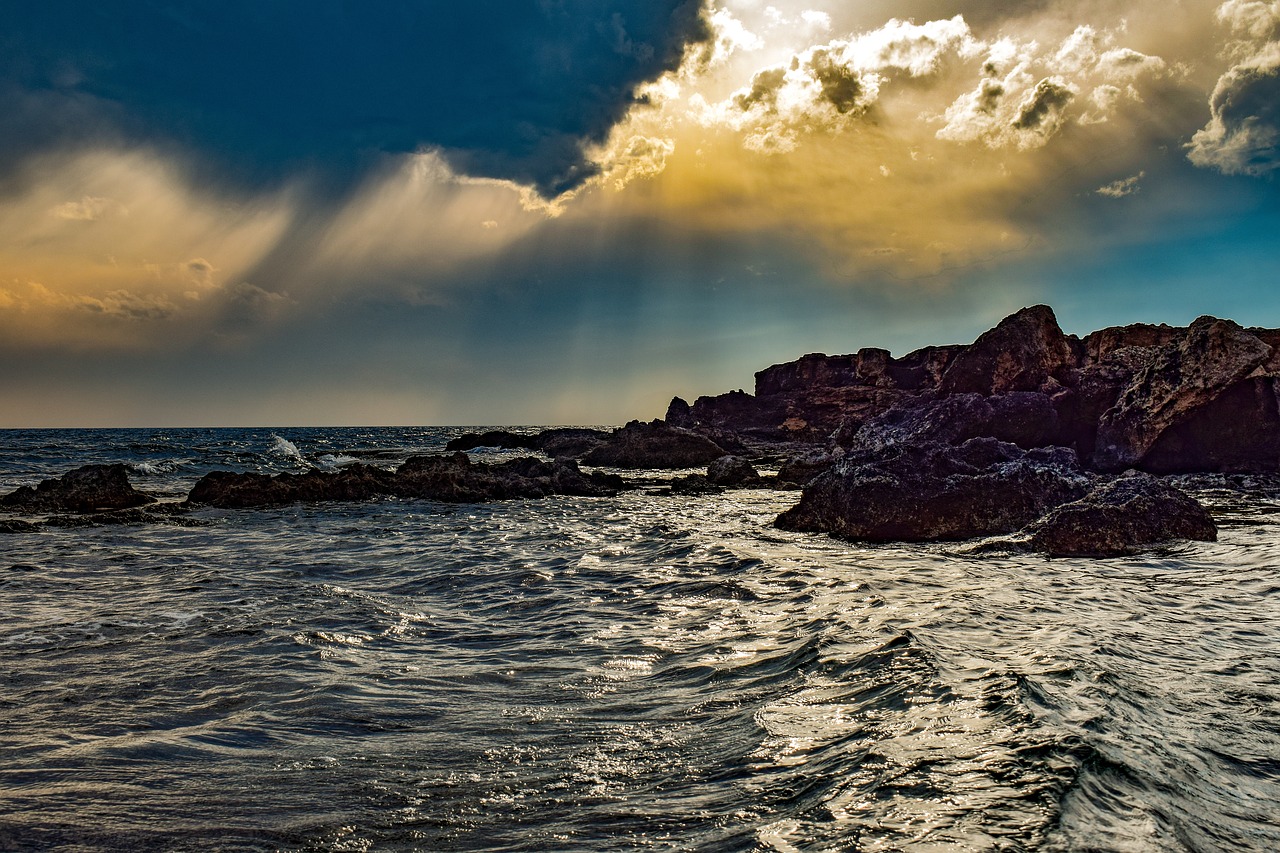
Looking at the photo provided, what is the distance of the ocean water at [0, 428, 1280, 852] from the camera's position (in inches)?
132

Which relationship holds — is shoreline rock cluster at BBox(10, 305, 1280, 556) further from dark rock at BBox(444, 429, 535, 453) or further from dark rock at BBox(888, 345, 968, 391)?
dark rock at BBox(444, 429, 535, 453)

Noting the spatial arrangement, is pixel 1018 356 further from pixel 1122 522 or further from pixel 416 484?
pixel 416 484

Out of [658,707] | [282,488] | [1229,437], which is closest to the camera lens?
[658,707]

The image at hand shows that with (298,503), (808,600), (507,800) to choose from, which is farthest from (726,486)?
(507,800)

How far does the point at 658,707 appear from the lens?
202 inches

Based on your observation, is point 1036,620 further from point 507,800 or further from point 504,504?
point 504,504

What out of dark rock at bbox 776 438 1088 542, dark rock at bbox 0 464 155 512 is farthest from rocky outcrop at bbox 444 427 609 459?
dark rock at bbox 776 438 1088 542

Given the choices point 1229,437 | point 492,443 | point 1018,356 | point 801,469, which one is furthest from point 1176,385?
point 492,443

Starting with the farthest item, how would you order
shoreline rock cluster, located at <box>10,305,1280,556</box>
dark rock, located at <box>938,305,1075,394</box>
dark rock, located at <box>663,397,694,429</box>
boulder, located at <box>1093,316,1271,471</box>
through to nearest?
dark rock, located at <box>663,397,694,429</box> < dark rock, located at <box>938,305,1075,394</box> < boulder, located at <box>1093,316,1271,471</box> < shoreline rock cluster, located at <box>10,305,1280,556</box>

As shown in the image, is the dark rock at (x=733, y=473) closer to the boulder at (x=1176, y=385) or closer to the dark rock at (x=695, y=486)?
the dark rock at (x=695, y=486)

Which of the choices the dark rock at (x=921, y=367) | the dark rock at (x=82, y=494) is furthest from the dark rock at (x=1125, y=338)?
the dark rock at (x=82, y=494)

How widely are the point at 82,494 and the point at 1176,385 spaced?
32.5 m

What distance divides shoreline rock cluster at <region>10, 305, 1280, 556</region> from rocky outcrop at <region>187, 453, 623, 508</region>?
0.06 metres

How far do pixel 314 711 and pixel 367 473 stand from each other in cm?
2149
